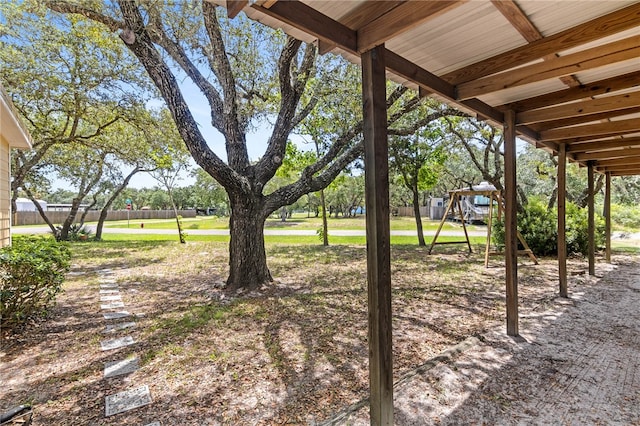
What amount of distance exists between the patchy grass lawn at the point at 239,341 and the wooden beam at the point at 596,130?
2.11 meters

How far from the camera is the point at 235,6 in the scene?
1.27 metres

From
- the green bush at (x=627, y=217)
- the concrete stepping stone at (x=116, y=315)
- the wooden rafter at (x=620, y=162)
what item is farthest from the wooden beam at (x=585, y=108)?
the green bush at (x=627, y=217)

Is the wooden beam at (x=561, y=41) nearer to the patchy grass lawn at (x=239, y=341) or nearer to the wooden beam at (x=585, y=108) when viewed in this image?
the wooden beam at (x=585, y=108)

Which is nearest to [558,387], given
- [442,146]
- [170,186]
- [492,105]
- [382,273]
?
[382,273]

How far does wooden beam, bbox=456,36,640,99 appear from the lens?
1.81 metres

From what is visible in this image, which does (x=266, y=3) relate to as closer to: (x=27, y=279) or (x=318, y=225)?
(x=27, y=279)

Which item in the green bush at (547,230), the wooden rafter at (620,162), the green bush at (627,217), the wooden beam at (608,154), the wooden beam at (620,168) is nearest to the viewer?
the wooden beam at (608,154)

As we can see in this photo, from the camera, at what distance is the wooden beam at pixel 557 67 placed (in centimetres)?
181

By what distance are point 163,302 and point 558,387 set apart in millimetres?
4254

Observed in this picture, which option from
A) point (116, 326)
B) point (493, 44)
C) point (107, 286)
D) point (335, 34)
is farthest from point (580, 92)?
point (107, 286)

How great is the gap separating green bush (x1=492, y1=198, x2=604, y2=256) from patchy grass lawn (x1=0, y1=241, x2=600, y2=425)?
5.16 feet

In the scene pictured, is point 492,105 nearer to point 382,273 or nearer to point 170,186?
point 382,273

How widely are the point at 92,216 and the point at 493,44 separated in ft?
103

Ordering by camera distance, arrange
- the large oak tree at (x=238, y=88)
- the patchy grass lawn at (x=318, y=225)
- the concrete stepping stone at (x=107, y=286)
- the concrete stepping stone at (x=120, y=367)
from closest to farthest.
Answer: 1. the concrete stepping stone at (x=120, y=367)
2. the large oak tree at (x=238, y=88)
3. the concrete stepping stone at (x=107, y=286)
4. the patchy grass lawn at (x=318, y=225)
